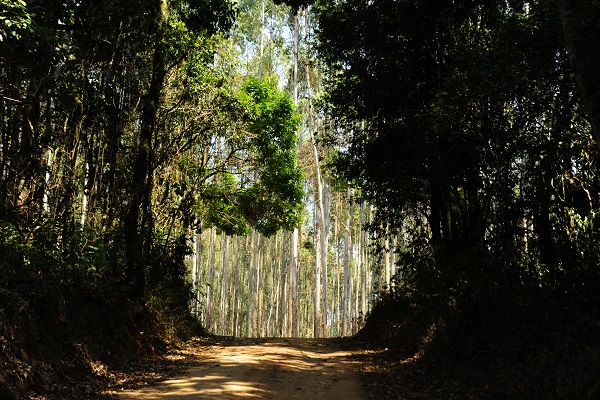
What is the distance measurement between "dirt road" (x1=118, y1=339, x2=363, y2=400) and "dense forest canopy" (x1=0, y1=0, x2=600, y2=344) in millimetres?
2247

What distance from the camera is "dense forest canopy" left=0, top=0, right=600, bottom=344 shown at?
7484 mm

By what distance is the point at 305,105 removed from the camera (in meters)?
31.4

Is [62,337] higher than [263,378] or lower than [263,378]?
higher

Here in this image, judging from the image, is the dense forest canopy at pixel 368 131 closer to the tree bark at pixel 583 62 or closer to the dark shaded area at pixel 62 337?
the tree bark at pixel 583 62

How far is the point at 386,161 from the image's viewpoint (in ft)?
39.7

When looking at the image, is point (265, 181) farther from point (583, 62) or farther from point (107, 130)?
point (583, 62)

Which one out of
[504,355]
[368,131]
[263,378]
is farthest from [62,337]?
[368,131]

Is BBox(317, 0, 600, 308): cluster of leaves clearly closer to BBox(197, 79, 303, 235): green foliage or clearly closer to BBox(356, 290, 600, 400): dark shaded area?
BBox(356, 290, 600, 400): dark shaded area

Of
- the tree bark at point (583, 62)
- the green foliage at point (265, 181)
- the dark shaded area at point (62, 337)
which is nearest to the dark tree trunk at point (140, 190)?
the dark shaded area at point (62, 337)

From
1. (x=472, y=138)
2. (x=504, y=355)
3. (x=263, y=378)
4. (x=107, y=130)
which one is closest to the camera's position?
(x=504, y=355)

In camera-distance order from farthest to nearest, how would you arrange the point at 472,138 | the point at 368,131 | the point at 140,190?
the point at 368,131, the point at 140,190, the point at 472,138

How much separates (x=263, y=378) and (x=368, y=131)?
714 cm

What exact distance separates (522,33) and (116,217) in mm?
8687

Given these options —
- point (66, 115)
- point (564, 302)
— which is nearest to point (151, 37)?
point (66, 115)
